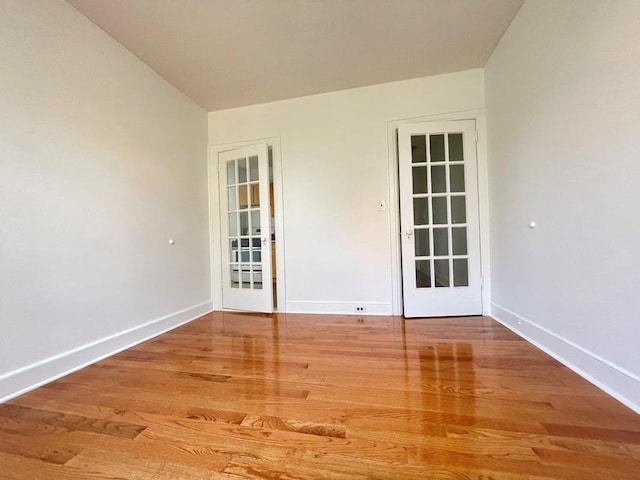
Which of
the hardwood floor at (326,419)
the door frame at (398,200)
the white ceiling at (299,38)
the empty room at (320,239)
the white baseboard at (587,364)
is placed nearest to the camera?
the hardwood floor at (326,419)

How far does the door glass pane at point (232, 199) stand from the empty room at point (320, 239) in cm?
3

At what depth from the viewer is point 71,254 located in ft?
6.08

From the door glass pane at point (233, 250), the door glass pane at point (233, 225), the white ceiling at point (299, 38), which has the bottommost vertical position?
the door glass pane at point (233, 250)

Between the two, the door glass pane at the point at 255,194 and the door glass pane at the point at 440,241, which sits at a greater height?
the door glass pane at the point at 255,194

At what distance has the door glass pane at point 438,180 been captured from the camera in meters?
2.84

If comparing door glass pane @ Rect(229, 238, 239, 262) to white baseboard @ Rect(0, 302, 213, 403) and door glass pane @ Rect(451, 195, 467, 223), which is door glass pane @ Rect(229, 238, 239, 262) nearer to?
white baseboard @ Rect(0, 302, 213, 403)

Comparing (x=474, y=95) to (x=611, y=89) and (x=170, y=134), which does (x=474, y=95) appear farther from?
(x=170, y=134)

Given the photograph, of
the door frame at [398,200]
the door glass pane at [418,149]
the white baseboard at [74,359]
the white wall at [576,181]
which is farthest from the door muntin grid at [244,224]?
the white wall at [576,181]

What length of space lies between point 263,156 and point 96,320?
224cm

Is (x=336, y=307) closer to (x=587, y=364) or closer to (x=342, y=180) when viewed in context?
(x=342, y=180)

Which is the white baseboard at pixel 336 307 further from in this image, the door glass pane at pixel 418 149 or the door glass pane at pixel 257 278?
the door glass pane at pixel 418 149

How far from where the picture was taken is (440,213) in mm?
2859

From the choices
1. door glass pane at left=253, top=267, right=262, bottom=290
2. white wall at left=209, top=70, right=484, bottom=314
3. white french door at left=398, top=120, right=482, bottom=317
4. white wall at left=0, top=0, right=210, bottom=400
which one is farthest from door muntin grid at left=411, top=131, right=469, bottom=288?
white wall at left=0, top=0, right=210, bottom=400

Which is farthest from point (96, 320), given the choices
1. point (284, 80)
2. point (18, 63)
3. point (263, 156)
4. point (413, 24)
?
point (413, 24)
